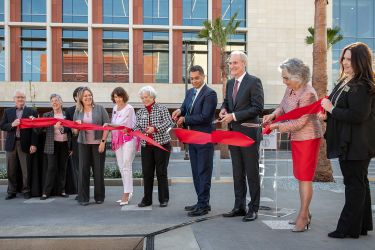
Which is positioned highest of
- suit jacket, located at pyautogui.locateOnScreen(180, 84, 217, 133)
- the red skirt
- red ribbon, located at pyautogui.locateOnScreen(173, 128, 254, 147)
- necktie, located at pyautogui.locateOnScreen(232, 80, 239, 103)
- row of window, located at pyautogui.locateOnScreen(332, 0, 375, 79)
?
row of window, located at pyautogui.locateOnScreen(332, 0, 375, 79)

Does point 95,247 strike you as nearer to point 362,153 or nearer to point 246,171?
point 246,171

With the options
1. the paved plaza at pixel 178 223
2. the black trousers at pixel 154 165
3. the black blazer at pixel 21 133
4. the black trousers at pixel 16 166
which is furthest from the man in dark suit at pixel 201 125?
the black trousers at pixel 16 166

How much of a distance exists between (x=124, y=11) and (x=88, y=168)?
97.9 feet

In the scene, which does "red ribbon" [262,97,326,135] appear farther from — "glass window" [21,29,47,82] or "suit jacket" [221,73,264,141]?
"glass window" [21,29,47,82]

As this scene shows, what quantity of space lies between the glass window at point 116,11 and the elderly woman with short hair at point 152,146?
2965 cm

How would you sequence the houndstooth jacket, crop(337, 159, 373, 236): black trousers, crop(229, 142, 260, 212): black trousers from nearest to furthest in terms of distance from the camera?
crop(337, 159, 373, 236): black trousers < crop(229, 142, 260, 212): black trousers < the houndstooth jacket

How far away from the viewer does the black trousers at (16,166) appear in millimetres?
7982

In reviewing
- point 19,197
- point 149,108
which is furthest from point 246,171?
point 19,197

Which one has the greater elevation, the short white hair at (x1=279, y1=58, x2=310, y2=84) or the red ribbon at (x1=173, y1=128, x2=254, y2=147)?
the short white hair at (x1=279, y1=58, x2=310, y2=84)

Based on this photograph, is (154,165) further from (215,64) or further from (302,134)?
(215,64)

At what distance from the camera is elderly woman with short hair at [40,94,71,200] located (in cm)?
782

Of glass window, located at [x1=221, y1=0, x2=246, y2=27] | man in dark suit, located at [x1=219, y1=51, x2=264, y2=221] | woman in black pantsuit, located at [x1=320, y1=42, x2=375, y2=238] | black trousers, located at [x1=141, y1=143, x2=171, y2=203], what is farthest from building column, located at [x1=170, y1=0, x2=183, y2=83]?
woman in black pantsuit, located at [x1=320, y1=42, x2=375, y2=238]

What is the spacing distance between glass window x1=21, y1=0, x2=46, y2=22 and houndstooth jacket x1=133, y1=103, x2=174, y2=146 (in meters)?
30.8

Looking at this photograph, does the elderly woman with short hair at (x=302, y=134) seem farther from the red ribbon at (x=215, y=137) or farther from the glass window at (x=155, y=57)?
the glass window at (x=155, y=57)
